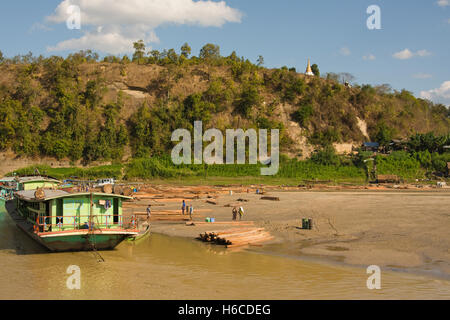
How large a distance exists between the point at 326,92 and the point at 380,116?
10.3 metres

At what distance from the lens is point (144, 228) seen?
76.5ft

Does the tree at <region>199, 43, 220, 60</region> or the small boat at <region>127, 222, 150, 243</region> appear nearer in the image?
the small boat at <region>127, 222, 150, 243</region>

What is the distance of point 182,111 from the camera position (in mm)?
66812

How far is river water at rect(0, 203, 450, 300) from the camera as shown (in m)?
13.7

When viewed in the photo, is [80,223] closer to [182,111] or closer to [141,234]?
[141,234]

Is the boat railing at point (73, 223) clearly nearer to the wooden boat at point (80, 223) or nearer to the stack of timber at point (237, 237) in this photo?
the wooden boat at point (80, 223)

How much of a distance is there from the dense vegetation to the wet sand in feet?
75.5

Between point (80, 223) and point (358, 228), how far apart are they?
14.5 m

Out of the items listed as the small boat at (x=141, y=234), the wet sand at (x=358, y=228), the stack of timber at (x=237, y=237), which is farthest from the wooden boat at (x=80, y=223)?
the wet sand at (x=358, y=228)

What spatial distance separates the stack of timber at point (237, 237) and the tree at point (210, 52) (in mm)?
59457

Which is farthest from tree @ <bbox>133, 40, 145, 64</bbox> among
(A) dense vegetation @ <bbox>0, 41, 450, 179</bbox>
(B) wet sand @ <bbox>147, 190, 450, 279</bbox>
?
(B) wet sand @ <bbox>147, 190, 450, 279</bbox>

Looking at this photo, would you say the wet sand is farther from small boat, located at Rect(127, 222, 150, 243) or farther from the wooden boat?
the wooden boat
